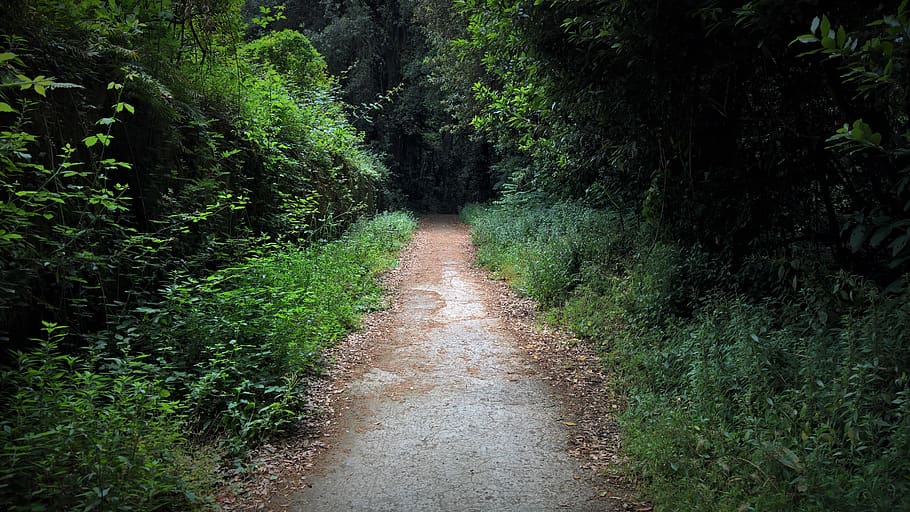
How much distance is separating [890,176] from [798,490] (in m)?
2.77

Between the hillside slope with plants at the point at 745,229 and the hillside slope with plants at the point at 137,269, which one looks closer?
the hillside slope with plants at the point at 745,229

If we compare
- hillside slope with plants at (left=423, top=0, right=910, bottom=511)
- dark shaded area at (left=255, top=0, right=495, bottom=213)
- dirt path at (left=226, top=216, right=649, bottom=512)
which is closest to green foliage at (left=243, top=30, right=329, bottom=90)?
hillside slope with plants at (left=423, top=0, right=910, bottom=511)

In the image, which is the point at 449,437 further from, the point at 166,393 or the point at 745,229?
the point at 745,229

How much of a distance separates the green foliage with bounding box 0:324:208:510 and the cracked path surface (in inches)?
38.1

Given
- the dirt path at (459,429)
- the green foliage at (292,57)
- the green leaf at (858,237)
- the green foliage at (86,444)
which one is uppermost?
the green foliage at (292,57)

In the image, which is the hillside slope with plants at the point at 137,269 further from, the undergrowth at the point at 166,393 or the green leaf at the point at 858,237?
the green leaf at the point at 858,237

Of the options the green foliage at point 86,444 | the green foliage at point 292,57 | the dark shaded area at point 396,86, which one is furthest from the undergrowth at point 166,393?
the dark shaded area at point 396,86

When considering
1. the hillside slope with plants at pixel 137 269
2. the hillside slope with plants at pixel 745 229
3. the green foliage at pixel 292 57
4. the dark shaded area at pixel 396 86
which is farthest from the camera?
the dark shaded area at pixel 396 86

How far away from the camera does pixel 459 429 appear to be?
511 cm

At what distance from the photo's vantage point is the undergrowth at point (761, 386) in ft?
10.4

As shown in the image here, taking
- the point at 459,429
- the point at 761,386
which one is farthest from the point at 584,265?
the point at 761,386

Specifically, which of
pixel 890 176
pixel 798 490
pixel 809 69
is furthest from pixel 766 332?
pixel 809 69

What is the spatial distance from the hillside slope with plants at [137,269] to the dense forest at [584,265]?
28 mm

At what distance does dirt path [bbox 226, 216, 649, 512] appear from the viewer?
403 cm
